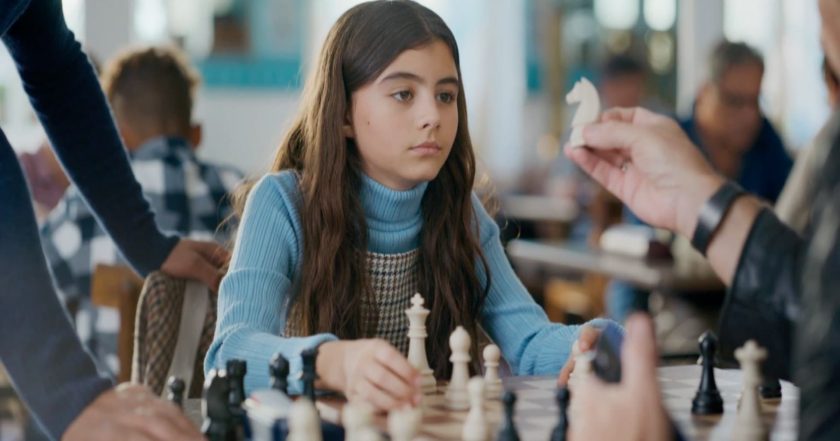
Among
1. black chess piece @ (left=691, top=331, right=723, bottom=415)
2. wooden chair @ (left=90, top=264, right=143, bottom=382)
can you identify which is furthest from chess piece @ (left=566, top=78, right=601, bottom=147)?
wooden chair @ (left=90, top=264, right=143, bottom=382)

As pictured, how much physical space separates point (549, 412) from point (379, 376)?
0.79 feet

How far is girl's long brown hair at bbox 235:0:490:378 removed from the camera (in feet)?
6.82

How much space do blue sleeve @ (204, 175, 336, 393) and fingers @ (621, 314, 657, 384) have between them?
2.50ft

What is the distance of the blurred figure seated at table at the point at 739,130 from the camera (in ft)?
16.0

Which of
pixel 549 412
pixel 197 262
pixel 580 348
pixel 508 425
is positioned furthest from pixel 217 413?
pixel 197 262

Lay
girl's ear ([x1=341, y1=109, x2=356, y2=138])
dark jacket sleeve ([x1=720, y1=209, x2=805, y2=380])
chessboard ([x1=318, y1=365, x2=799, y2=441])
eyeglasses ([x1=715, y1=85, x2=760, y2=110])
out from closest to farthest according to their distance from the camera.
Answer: dark jacket sleeve ([x1=720, y1=209, x2=805, y2=380]) → chessboard ([x1=318, y1=365, x2=799, y2=441]) → girl's ear ([x1=341, y1=109, x2=356, y2=138]) → eyeglasses ([x1=715, y1=85, x2=760, y2=110])

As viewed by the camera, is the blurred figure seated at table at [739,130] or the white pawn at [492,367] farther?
the blurred figure seated at table at [739,130]

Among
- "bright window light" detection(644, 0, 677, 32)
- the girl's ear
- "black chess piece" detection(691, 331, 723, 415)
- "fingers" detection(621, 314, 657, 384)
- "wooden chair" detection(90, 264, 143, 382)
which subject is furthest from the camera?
"bright window light" detection(644, 0, 677, 32)

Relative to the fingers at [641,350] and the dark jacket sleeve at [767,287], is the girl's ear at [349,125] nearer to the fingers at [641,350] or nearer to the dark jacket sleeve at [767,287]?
the dark jacket sleeve at [767,287]

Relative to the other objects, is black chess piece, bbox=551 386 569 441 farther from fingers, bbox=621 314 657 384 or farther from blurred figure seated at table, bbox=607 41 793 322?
blurred figure seated at table, bbox=607 41 793 322

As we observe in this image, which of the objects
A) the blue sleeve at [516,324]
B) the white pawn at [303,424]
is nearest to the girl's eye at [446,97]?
the blue sleeve at [516,324]

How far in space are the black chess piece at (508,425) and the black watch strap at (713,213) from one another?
257mm

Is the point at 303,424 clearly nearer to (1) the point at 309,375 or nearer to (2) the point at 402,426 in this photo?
(2) the point at 402,426

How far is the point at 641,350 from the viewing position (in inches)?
35.9
